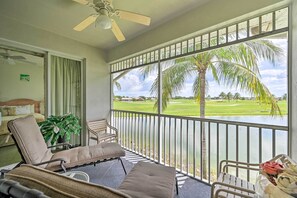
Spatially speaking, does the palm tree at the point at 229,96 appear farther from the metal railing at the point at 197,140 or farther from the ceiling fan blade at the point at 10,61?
the ceiling fan blade at the point at 10,61

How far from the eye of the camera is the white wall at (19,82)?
9.63 feet

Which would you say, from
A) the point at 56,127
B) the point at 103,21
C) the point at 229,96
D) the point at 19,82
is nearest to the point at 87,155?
the point at 56,127

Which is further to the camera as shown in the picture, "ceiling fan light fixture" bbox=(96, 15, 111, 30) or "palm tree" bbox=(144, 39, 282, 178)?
"palm tree" bbox=(144, 39, 282, 178)

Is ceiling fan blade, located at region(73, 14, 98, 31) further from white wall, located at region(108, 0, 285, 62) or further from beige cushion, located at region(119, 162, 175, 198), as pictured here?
beige cushion, located at region(119, 162, 175, 198)

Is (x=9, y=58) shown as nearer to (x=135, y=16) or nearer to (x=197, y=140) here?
(x=135, y=16)

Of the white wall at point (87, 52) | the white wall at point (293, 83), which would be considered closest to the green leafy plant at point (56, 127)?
the white wall at point (87, 52)

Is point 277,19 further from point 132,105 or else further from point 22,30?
point 22,30

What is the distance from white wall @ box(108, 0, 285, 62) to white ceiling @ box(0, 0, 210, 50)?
0.33ft

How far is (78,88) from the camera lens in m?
4.14

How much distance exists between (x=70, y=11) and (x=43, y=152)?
7.58 ft

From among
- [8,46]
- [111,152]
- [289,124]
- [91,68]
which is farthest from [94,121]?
[289,124]

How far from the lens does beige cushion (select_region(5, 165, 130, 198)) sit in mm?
591

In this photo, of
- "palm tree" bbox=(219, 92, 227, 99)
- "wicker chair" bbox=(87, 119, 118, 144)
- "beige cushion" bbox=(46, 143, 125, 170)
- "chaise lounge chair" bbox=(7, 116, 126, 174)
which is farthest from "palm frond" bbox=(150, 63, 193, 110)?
"chaise lounge chair" bbox=(7, 116, 126, 174)

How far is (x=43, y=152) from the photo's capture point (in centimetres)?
239
